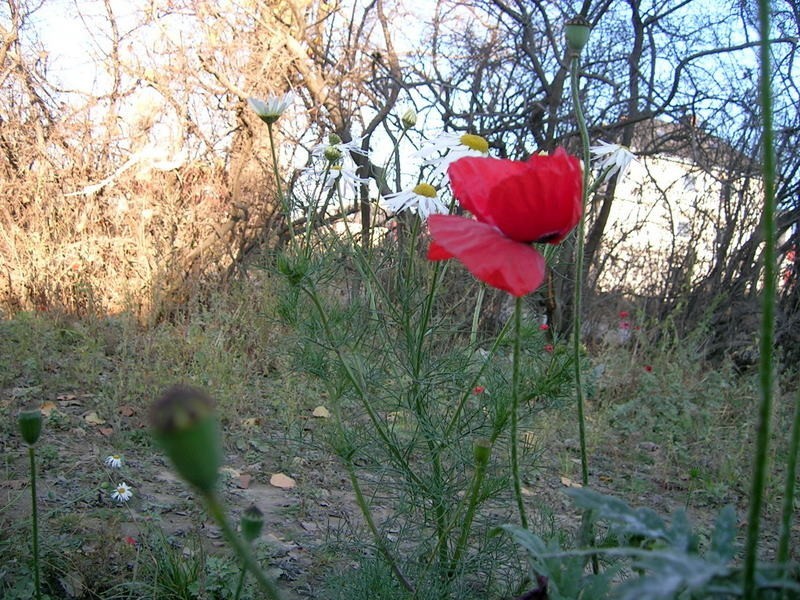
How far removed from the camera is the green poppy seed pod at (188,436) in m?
0.39

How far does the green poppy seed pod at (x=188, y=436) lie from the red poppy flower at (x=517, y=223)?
0.34m

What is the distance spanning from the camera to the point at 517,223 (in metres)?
0.72

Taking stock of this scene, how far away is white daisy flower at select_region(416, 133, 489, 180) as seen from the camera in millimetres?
1502

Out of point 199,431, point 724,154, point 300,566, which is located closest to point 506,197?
point 199,431

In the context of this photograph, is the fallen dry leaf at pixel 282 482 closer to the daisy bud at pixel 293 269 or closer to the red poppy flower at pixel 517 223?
the daisy bud at pixel 293 269

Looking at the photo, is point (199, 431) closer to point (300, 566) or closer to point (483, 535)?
point (483, 535)

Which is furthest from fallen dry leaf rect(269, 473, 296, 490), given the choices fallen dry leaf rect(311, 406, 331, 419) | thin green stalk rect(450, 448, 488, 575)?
thin green stalk rect(450, 448, 488, 575)

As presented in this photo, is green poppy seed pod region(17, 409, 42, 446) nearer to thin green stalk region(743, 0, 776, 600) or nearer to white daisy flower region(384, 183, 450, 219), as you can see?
thin green stalk region(743, 0, 776, 600)

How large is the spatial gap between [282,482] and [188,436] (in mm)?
Answer: 2633

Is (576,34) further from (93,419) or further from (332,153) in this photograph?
(93,419)

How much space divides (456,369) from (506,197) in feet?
2.73

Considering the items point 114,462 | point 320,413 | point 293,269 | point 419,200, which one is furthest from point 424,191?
point 320,413

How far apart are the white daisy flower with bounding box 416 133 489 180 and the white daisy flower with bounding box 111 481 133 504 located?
155 centimetres

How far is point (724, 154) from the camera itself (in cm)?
593
